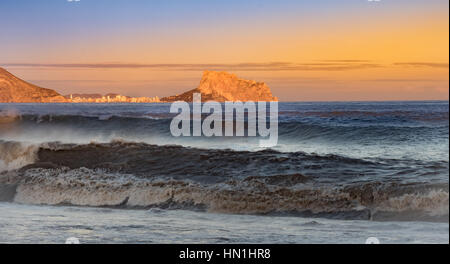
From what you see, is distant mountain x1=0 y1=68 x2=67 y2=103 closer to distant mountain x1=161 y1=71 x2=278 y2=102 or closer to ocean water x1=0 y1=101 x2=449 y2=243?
ocean water x1=0 y1=101 x2=449 y2=243

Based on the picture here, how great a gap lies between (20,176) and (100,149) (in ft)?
7.09

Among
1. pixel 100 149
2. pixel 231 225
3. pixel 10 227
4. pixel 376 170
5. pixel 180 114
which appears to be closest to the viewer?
pixel 10 227

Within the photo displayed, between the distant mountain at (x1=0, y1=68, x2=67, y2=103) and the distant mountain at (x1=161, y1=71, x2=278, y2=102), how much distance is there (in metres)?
3.27

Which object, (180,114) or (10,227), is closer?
(10,227)

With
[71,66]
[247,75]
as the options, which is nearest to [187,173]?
[71,66]

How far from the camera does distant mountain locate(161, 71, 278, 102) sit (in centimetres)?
1478

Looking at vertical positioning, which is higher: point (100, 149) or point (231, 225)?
point (100, 149)

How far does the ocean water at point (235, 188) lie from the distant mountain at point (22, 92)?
5.92 ft

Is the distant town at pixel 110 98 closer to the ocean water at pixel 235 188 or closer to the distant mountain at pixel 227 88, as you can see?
the distant mountain at pixel 227 88

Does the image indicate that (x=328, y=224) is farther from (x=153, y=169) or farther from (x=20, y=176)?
(x=20, y=176)

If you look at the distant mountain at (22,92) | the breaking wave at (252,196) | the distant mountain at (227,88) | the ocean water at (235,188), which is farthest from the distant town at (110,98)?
the breaking wave at (252,196)

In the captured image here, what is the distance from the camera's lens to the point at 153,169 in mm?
8539

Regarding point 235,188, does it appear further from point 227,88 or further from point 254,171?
point 227,88
